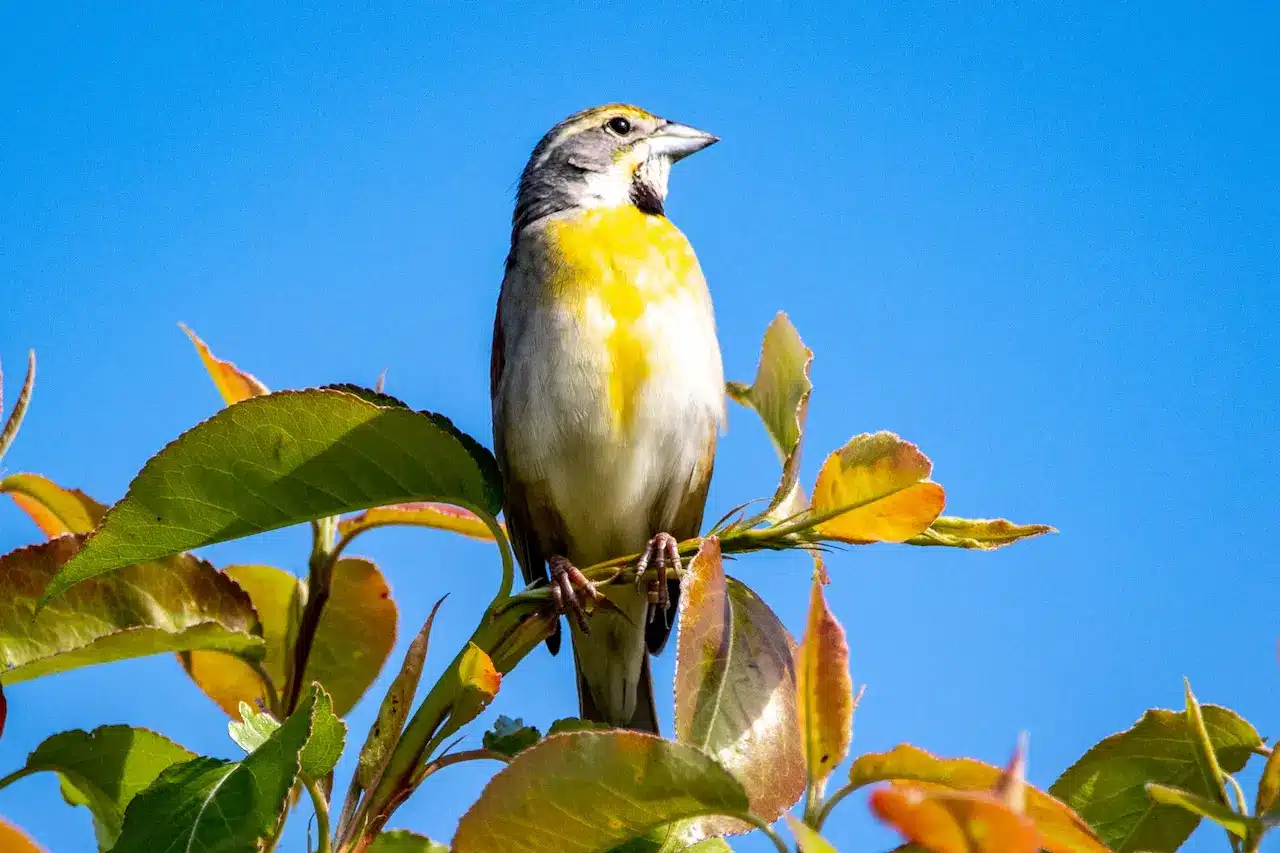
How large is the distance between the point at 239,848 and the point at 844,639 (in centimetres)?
85

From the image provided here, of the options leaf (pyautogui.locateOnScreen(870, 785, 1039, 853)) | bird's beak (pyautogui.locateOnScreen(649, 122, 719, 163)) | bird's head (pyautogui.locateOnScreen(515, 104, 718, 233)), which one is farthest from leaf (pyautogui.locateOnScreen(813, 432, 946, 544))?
bird's beak (pyautogui.locateOnScreen(649, 122, 719, 163))

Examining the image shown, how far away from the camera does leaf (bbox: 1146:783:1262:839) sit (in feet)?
5.35

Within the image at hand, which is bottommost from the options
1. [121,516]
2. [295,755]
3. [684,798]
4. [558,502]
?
[684,798]

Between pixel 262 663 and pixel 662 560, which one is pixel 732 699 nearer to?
pixel 662 560

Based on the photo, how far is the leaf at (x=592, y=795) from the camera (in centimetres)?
159

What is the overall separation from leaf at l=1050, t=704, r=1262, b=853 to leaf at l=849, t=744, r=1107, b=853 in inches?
26.0

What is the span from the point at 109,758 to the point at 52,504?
1.92ft

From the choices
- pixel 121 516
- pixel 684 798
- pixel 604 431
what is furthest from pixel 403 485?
pixel 604 431

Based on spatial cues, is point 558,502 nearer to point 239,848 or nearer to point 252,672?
point 252,672

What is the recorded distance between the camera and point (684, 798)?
1625 millimetres

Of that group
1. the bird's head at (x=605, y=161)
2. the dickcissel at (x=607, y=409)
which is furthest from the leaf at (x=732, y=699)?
the bird's head at (x=605, y=161)

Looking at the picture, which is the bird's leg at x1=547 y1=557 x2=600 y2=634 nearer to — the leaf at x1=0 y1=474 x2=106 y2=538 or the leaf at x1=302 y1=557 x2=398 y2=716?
the leaf at x1=302 y1=557 x2=398 y2=716

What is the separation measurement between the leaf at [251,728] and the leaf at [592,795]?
16.6 inches

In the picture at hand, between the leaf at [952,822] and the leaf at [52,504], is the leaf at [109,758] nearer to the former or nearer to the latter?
the leaf at [52,504]
